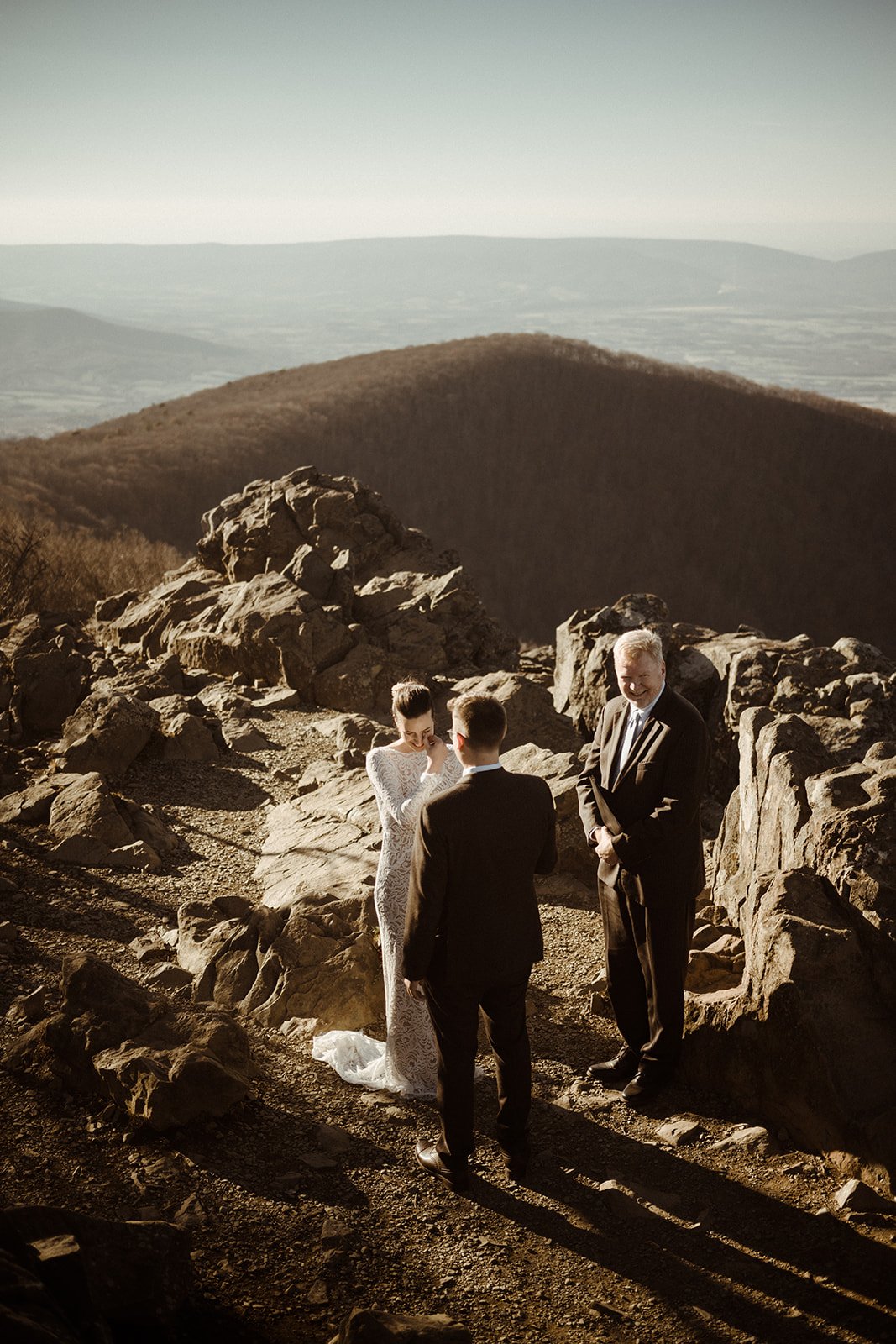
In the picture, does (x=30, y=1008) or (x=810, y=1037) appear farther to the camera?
(x=30, y=1008)

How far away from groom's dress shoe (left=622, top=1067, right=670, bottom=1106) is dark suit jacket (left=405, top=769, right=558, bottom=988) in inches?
51.4

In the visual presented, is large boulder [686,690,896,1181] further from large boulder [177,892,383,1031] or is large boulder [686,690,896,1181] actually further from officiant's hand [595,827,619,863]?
large boulder [177,892,383,1031]

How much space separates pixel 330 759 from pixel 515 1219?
6.71m

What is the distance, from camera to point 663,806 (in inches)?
187

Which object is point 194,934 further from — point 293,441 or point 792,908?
point 293,441

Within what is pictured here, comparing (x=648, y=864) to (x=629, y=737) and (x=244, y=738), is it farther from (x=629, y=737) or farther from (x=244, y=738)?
(x=244, y=738)

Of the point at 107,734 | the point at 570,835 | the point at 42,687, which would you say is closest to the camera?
the point at 570,835

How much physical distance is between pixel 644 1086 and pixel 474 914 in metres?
1.68

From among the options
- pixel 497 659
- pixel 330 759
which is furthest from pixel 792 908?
pixel 497 659

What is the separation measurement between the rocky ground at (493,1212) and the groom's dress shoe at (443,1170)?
53 millimetres

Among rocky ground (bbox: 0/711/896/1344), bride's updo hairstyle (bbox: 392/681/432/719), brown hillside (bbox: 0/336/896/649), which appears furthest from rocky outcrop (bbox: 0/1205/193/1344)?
brown hillside (bbox: 0/336/896/649)

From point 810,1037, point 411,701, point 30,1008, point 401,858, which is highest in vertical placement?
point 411,701

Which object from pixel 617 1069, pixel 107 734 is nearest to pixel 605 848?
pixel 617 1069

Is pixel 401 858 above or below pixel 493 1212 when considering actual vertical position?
above
